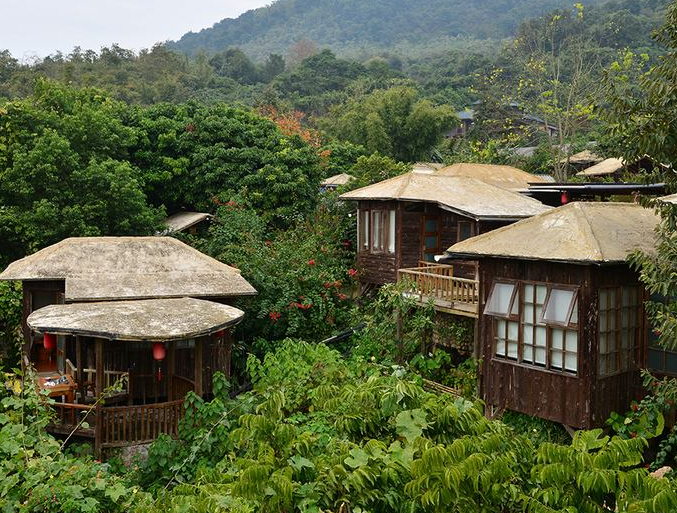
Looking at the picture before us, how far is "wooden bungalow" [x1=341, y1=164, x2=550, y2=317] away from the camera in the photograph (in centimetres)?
1850

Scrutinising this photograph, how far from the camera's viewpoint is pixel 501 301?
13.7 metres

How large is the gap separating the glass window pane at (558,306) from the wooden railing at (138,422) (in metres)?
7.30

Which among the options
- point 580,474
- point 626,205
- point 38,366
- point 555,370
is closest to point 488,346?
point 555,370

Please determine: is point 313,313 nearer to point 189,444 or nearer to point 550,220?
point 189,444

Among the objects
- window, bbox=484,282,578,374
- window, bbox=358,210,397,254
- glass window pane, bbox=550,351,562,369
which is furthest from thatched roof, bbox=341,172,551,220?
glass window pane, bbox=550,351,562,369

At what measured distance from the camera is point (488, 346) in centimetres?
1392

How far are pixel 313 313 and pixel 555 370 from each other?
793 centimetres

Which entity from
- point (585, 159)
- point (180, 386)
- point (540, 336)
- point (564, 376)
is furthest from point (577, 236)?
point (585, 159)

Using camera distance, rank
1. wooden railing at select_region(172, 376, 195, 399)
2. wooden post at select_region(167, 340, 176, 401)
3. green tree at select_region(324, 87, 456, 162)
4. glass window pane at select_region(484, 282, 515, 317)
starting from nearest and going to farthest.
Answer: glass window pane at select_region(484, 282, 515, 317) → wooden post at select_region(167, 340, 176, 401) → wooden railing at select_region(172, 376, 195, 399) → green tree at select_region(324, 87, 456, 162)

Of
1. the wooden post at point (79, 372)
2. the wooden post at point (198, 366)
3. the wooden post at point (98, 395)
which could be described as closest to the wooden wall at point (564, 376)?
the wooden post at point (198, 366)

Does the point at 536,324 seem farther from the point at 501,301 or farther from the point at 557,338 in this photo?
the point at 501,301

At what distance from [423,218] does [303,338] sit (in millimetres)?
4622

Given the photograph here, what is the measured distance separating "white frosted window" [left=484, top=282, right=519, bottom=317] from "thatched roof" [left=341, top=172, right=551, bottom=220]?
4.34 m

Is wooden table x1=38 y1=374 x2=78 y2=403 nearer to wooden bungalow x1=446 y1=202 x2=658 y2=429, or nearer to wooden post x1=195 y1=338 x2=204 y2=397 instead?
wooden post x1=195 y1=338 x2=204 y2=397
